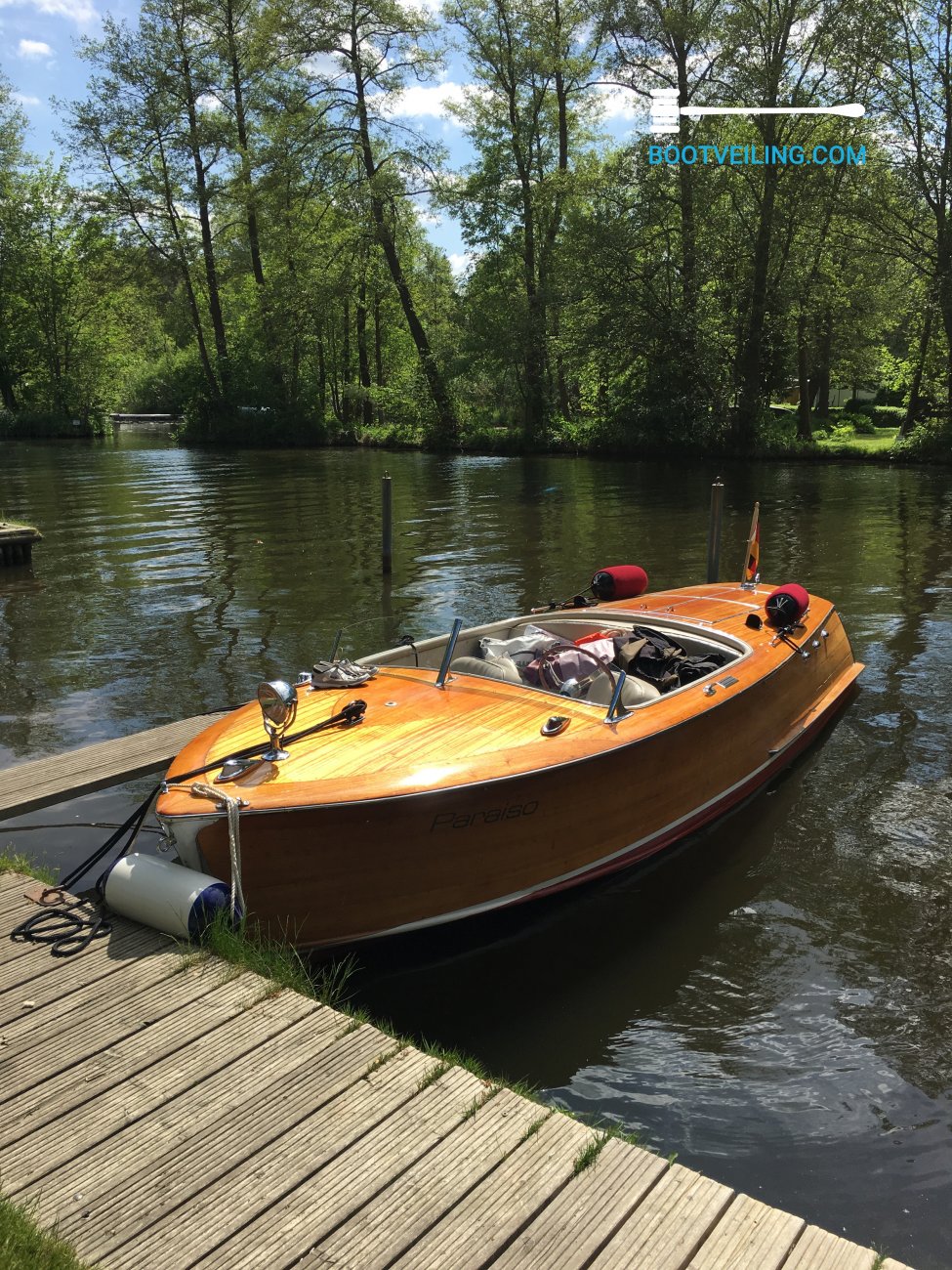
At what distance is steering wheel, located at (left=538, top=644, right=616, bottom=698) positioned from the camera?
6.47 metres

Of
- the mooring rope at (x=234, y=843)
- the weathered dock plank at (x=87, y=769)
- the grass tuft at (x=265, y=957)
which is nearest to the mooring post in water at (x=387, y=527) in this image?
the weathered dock plank at (x=87, y=769)

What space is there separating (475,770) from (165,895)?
164cm

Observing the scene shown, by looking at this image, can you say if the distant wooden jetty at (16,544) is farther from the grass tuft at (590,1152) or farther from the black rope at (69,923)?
the grass tuft at (590,1152)

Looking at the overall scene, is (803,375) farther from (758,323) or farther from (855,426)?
(855,426)

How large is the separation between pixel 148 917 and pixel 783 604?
5.62m

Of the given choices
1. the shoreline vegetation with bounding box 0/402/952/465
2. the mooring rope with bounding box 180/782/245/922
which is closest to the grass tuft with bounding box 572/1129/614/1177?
the mooring rope with bounding box 180/782/245/922

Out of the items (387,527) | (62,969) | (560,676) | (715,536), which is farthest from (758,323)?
(62,969)

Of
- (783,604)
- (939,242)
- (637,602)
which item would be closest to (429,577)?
(637,602)

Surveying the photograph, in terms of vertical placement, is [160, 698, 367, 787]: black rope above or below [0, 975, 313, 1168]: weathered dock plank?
above

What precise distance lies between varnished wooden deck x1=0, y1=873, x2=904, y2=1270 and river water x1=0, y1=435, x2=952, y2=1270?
2.89ft

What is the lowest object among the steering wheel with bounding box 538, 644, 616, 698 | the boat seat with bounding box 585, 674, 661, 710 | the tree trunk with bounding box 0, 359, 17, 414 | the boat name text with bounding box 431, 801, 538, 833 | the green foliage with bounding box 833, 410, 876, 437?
the boat name text with bounding box 431, 801, 538, 833

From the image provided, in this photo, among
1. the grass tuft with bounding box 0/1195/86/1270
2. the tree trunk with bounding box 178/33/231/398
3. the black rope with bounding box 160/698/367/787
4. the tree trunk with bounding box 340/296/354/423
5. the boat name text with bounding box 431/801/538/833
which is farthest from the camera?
the tree trunk with bounding box 340/296/354/423

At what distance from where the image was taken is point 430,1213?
3.09 meters

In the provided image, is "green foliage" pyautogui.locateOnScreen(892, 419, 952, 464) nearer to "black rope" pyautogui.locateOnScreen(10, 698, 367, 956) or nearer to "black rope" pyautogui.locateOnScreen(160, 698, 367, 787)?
"black rope" pyautogui.locateOnScreen(160, 698, 367, 787)
